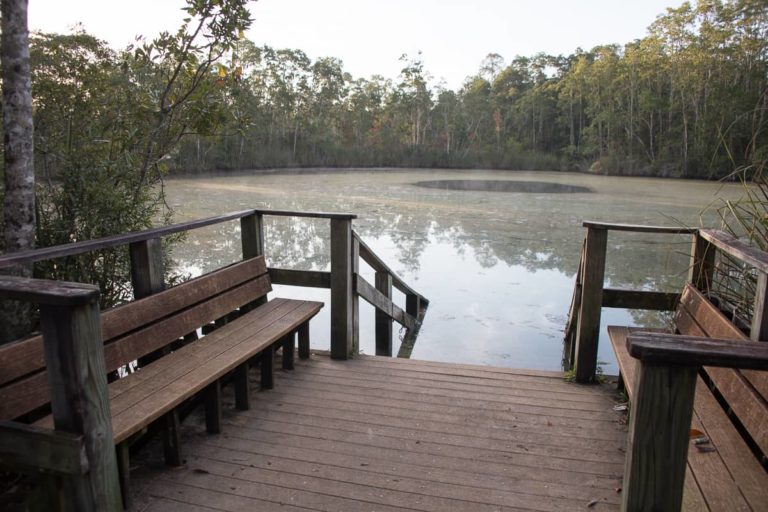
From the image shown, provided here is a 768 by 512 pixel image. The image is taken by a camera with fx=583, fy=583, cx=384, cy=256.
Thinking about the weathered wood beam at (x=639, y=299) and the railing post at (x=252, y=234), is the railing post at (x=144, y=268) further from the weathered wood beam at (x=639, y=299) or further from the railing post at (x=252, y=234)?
the weathered wood beam at (x=639, y=299)

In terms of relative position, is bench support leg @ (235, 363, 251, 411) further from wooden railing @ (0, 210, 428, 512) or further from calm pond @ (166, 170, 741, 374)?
calm pond @ (166, 170, 741, 374)

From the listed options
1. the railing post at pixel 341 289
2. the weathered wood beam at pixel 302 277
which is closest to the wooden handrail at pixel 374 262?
the railing post at pixel 341 289

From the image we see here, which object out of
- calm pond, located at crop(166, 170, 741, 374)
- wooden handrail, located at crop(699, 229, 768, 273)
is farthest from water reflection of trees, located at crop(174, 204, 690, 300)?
wooden handrail, located at crop(699, 229, 768, 273)

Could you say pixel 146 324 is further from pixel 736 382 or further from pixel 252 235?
pixel 736 382

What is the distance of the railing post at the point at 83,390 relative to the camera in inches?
62.6

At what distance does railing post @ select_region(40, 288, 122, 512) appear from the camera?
5.22 ft

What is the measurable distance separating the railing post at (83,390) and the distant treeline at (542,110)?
920 inches

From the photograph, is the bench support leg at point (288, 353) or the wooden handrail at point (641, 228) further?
the bench support leg at point (288, 353)

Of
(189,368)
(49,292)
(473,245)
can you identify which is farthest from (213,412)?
(473,245)

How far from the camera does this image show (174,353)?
2.77 meters

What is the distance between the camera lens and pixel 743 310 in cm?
284

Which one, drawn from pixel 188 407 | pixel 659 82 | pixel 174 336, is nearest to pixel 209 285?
pixel 174 336

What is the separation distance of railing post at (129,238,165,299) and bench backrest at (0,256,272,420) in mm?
86

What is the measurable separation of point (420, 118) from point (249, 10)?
2047 inches
